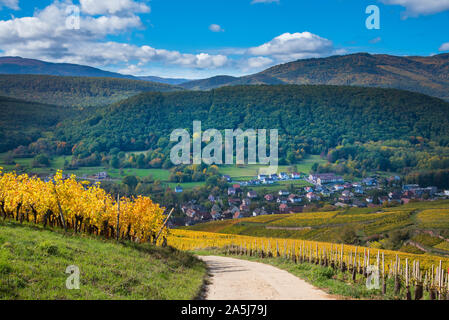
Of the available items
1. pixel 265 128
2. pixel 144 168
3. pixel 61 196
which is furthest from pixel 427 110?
pixel 61 196

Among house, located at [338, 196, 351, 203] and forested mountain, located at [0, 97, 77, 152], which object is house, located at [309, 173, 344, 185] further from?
forested mountain, located at [0, 97, 77, 152]

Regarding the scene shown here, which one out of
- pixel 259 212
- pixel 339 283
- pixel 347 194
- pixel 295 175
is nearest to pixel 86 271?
pixel 339 283

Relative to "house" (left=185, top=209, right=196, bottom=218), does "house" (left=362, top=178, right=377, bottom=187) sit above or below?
above

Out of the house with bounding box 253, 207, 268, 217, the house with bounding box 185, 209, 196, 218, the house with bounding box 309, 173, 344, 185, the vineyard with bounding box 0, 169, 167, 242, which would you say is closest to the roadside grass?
the vineyard with bounding box 0, 169, 167, 242

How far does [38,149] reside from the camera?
12975 cm

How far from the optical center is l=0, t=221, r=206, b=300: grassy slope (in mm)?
10047

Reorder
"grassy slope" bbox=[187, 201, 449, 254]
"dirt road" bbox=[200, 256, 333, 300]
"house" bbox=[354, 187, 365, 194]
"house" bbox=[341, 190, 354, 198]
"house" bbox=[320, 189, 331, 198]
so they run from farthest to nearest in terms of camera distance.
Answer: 1. "house" bbox=[354, 187, 365, 194]
2. "house" bbox=[320, 189, 331, 198]
3. "house" bbox=[341, 190, 354, 198]
4. "grassy slope" bbox=[187, 201, 449, 254]
5. "dirt road" bbox=[200, 256, 333, 300]

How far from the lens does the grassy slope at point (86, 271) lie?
10047 millimetres

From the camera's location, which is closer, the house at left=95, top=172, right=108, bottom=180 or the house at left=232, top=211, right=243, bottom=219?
the house at left=232, top=211, right=243, bottom=219

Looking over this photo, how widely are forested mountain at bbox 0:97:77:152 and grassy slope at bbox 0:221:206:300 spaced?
121944 mm

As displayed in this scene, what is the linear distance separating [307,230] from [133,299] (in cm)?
5445

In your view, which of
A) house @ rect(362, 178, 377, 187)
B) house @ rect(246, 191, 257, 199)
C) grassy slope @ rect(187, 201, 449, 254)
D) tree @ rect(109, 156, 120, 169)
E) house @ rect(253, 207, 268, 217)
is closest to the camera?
grassy slope @ rect(187, 201, 449, 254)

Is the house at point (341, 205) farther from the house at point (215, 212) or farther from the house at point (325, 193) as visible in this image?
the house at point (215, 212)

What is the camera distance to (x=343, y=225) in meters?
63.4
